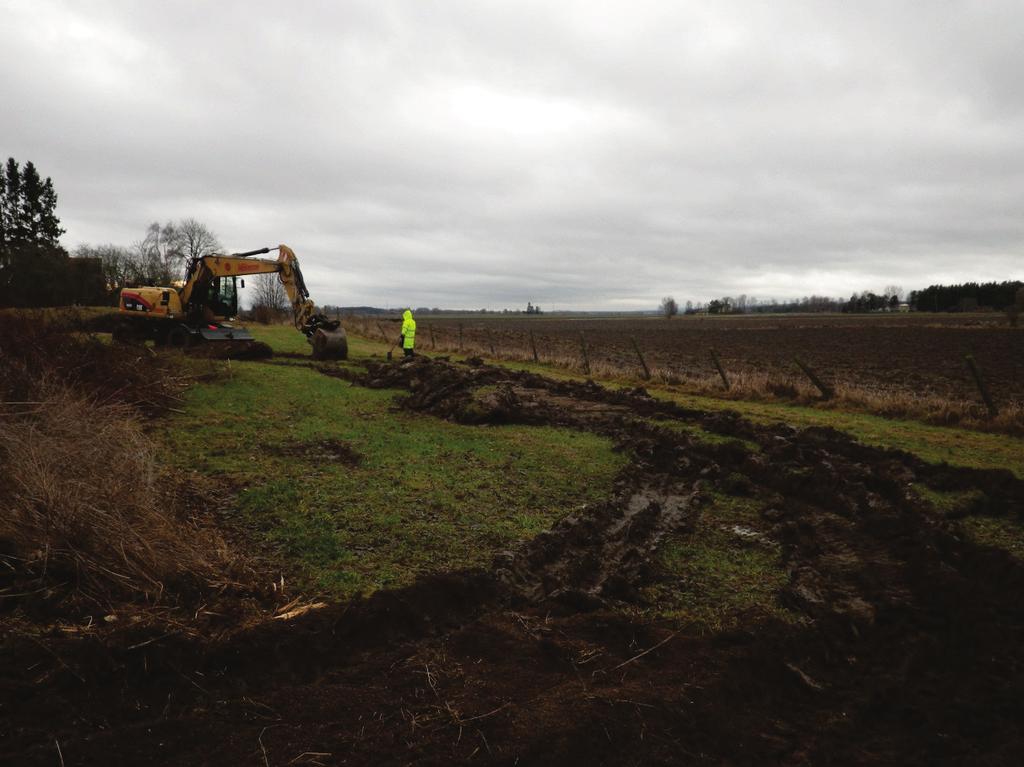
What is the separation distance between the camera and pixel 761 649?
4184 millimetres

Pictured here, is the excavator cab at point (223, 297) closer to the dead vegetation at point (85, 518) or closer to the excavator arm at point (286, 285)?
the excavator arm at point (286, 285)

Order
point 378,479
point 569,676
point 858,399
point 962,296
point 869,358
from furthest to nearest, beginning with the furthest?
point 962,296, point 869,358, point 858,399, point 378,479, point 569,676

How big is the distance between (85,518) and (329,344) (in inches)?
641

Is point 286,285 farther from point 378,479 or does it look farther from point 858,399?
point 858,399

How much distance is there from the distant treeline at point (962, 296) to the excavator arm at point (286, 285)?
98.5m

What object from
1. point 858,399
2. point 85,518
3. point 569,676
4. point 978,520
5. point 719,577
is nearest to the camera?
point 569,676

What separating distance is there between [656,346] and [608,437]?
101 ft

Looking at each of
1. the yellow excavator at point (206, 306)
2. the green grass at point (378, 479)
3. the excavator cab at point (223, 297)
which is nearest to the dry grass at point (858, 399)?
the green grass at point (378, 479)

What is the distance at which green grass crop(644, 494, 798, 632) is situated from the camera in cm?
479

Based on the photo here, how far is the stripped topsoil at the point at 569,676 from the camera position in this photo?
10.5 ft

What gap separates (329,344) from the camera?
20.7 metres

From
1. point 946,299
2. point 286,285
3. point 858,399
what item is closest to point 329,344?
point 286,285

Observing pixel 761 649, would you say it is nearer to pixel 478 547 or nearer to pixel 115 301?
pixel 478 547

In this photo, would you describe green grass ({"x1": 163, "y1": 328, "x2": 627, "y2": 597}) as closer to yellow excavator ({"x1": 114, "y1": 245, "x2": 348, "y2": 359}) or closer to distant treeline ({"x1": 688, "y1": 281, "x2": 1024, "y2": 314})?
yellow excavator ({"x1": 114, "y1": 245, "x2": 348, "y2": 359})
